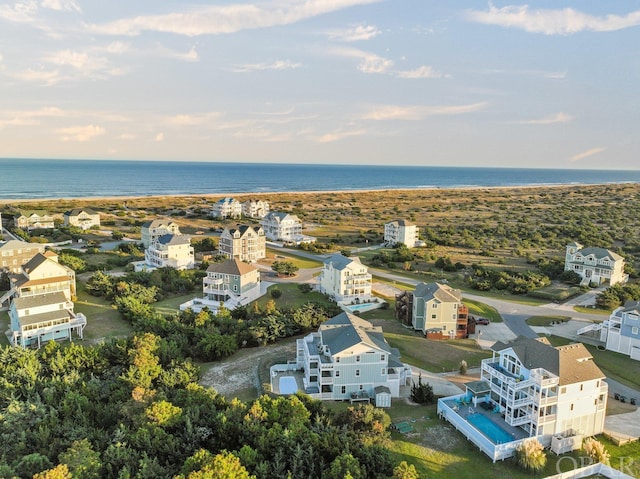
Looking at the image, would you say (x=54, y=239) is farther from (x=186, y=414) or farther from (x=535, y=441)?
(x=535, y=441)

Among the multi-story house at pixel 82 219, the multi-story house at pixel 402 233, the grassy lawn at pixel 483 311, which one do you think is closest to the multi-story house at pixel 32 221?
the multi-story house at pixel 82 219

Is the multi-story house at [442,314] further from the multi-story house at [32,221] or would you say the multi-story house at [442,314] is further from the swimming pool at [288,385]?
the multi-story house at [32,221]

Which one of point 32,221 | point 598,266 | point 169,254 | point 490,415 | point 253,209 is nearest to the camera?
point 490,415

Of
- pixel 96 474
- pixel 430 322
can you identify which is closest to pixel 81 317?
pixel 96 474

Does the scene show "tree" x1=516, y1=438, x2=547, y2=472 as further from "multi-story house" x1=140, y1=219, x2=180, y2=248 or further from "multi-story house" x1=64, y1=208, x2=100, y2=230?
"multi-story house" x1=64, y1=208, x2=100, y2=230

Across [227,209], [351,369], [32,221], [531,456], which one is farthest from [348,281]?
[32,221]

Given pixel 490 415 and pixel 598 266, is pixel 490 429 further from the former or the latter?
pixel 598 266
